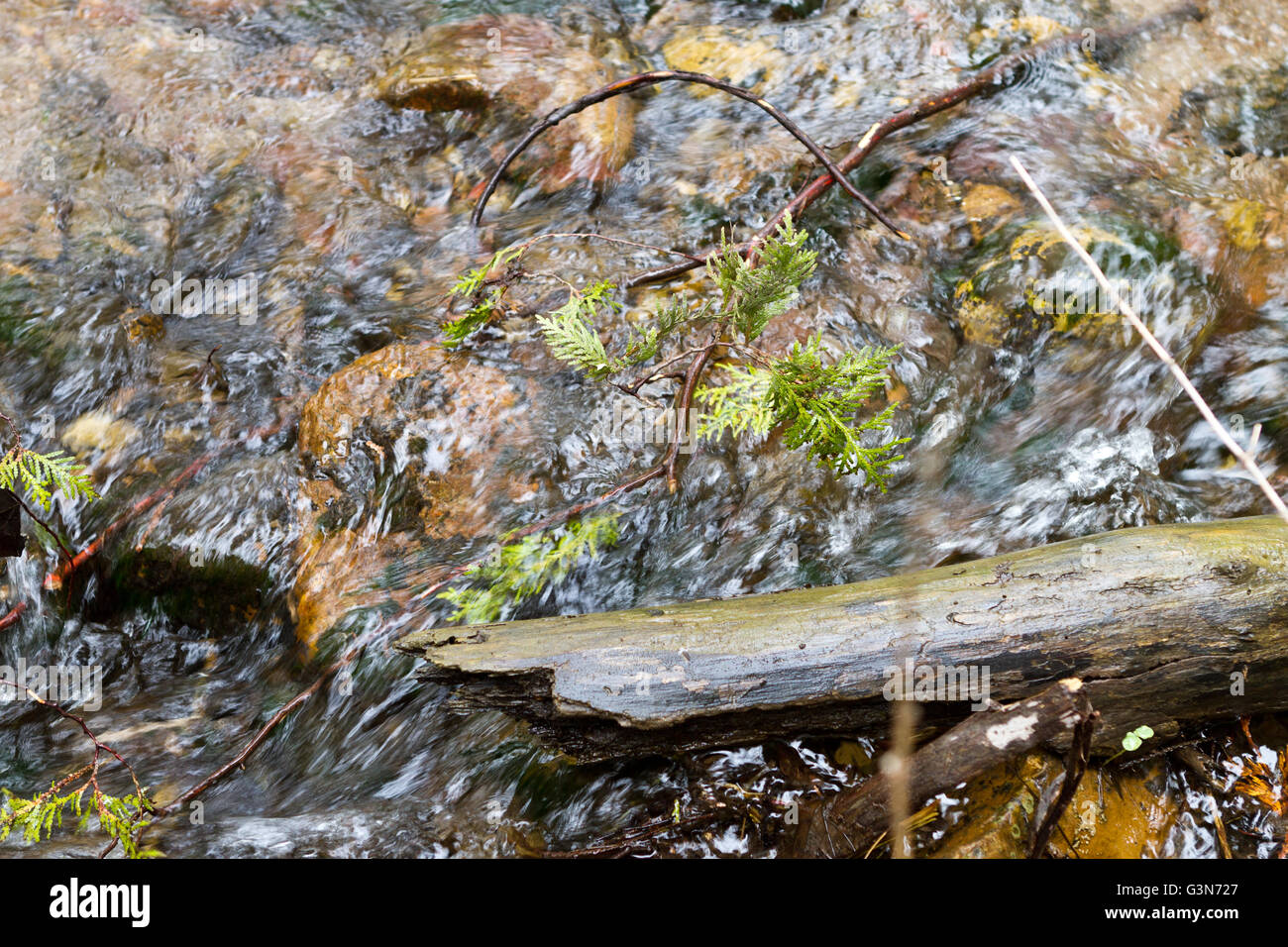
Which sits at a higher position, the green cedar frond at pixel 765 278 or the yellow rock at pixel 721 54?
the yellow rock at pixel 721 54

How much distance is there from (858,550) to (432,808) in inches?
74.5

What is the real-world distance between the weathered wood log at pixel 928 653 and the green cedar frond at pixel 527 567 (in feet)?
2.64

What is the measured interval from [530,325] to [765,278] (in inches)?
73.4

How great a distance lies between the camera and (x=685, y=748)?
108 inches

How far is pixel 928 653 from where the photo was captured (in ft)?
8.42

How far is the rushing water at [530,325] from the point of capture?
3.39 metres

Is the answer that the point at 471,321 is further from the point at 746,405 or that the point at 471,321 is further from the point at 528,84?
the point at 528,84

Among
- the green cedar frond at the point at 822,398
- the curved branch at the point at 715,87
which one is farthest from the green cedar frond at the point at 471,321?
the green cedar frond at the point at 822,398

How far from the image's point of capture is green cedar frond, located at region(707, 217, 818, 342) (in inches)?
119

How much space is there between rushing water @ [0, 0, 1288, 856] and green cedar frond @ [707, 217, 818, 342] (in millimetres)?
857

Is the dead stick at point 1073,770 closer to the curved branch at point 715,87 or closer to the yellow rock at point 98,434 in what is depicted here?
the curved branch at point 715,87

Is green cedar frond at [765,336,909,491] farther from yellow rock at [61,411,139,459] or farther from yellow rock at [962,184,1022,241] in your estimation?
yellow rock at [61,411,139,459]

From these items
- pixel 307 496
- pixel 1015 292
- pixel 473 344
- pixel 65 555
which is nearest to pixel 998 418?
pixel 1015 292

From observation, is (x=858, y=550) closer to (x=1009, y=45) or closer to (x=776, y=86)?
(x=776, y=86)
